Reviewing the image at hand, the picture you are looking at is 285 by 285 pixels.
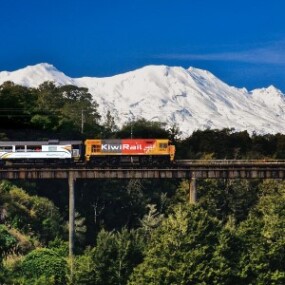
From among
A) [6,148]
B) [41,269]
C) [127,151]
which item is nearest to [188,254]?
[41,269]

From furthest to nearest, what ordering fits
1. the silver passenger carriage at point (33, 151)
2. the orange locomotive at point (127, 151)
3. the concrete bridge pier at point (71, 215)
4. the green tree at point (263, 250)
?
the orange locomotive at point (127, 151) < the silver passenger carriage at point (33, 151) < the concrete bridge pier at point (71, 215) < the green tree at point (263, 250)

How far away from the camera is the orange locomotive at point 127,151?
9344 centimetres

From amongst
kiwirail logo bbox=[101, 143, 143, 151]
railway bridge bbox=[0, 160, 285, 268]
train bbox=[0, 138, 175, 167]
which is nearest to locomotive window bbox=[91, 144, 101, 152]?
train bbox=[0, 138, 175, 167]

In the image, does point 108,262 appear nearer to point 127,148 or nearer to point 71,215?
point 71,215

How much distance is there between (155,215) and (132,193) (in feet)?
23.4

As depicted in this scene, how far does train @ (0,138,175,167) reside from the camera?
90125mm

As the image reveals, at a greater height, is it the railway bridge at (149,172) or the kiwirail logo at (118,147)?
the kiwirail logo at (118,147)

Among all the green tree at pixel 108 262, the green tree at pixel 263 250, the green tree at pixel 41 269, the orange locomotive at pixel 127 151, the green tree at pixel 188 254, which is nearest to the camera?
the green tree at pixel 188 254

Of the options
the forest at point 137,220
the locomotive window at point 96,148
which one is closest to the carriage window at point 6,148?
the forest at point 137,220

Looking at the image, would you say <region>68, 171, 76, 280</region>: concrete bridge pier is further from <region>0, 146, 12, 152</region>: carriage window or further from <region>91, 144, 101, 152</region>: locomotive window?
<region>91, 144, 101, 152</region>: locomotive window

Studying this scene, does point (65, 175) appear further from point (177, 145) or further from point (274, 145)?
point (274, 145)

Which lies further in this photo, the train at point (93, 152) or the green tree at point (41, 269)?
the train at point (93, 152)

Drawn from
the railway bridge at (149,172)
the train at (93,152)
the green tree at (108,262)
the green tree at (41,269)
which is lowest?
the green tree at (41,269)

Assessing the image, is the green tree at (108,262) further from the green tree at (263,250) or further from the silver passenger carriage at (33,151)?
the silver passenger carriage at (33,151)
